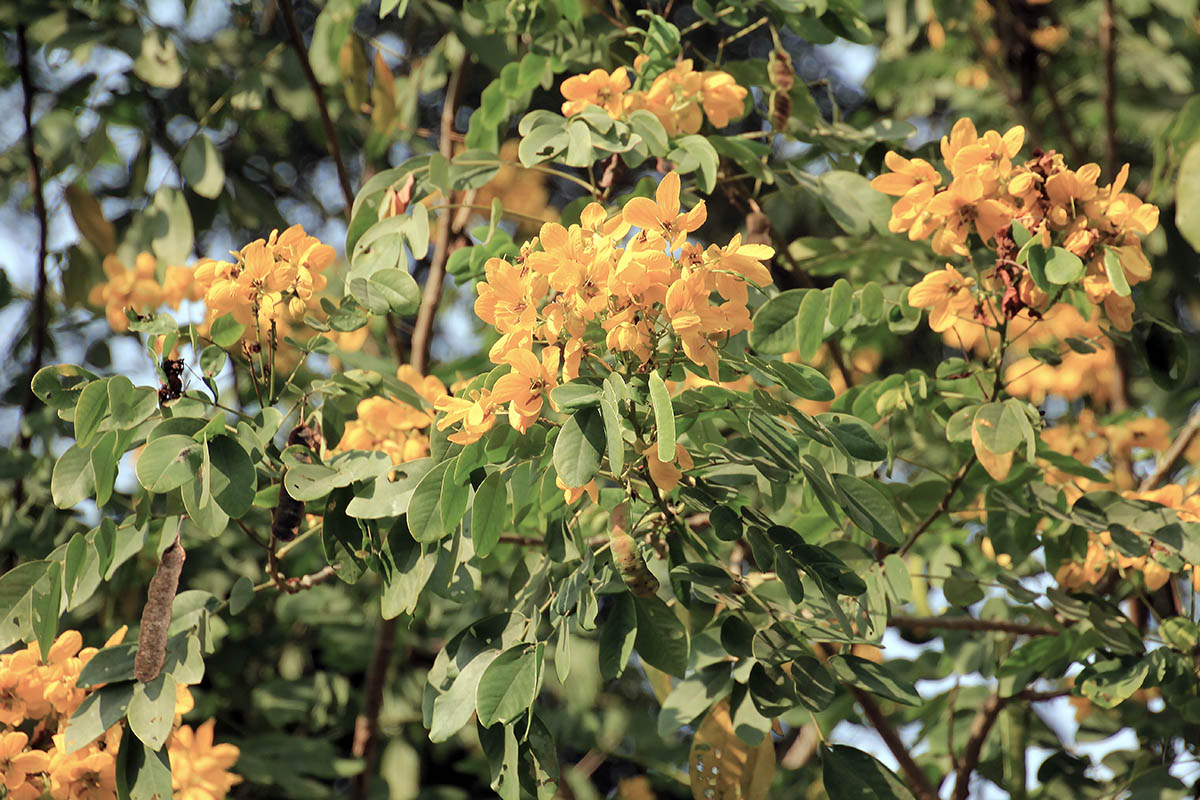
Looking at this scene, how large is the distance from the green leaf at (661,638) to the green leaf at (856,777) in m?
0.24

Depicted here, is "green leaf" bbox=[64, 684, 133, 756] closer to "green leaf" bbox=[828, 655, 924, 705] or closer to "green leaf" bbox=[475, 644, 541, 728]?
"green leaf" bbox=[475, 644, 541, 728]

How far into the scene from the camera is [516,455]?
138 centimetres

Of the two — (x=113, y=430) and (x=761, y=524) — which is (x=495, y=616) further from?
(x=113, y=430)

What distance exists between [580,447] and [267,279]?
58 cm

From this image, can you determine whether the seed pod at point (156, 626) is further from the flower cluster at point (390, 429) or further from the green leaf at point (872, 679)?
the green leaf at point (872, 679)

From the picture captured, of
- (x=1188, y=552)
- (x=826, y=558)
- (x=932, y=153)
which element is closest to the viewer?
(x=826, y=558)

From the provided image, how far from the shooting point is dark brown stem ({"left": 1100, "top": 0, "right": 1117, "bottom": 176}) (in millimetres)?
2830

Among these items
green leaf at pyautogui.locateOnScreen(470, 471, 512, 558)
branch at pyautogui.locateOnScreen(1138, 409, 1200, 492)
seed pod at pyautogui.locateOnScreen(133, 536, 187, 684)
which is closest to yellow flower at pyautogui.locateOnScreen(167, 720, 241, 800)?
seed pod at pyautogui.locateOnScreen(133, 536, 187, 684)

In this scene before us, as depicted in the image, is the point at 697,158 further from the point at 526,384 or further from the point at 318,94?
the point at 318,94

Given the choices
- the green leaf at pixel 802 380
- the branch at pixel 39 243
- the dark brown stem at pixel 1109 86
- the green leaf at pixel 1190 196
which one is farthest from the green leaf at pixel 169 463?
the dark brown stem at pixel 1109 86

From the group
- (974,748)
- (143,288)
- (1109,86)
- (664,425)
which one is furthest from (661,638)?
(1109,86)

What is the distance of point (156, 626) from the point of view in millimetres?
1480

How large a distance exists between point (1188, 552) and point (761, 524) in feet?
2.08

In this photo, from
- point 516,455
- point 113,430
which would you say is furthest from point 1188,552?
point 113,430
